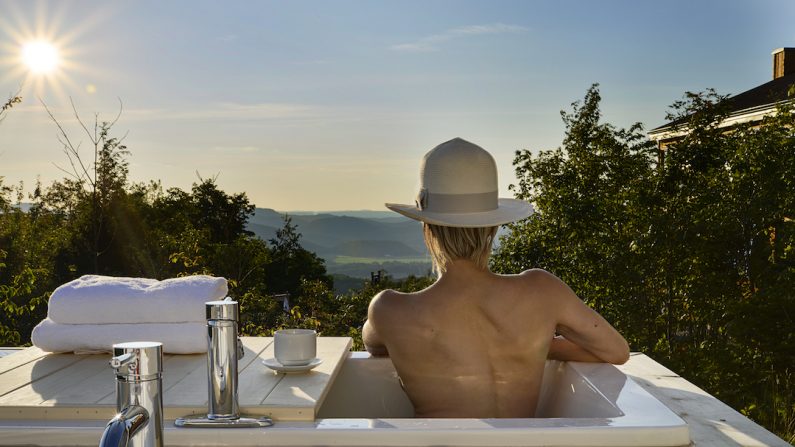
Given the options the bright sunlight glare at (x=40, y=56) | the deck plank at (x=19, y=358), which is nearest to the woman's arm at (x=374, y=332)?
the deck plank at (x=19, y=358)

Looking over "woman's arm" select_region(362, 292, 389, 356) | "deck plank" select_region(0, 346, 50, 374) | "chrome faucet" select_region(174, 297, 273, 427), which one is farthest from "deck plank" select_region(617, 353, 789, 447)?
"deck plank" select_region(0, 346, 50, 374)

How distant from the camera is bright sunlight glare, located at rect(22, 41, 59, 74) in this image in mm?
7363

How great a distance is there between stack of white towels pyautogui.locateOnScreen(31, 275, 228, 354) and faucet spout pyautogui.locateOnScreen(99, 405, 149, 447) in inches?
49.2

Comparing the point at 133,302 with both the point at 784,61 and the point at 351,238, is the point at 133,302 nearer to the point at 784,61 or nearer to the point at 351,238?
the point at 351,238

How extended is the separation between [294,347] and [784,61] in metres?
15.5

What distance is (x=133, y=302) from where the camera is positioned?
6.61 feet

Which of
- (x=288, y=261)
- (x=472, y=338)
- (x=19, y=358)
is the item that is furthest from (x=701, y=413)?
(x=288, y=261)

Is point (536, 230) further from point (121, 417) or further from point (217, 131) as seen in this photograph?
point (121, 417)

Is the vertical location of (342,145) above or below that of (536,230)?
above

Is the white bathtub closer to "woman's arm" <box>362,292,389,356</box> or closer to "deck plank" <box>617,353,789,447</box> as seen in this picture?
"deck plank" <box>617,353,789,447</box>

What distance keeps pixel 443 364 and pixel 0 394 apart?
97 centimetres

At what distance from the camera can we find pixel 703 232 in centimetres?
579

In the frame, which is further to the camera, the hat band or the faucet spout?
the hat band

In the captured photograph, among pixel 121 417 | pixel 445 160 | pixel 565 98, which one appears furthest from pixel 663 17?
pixel 121 417
